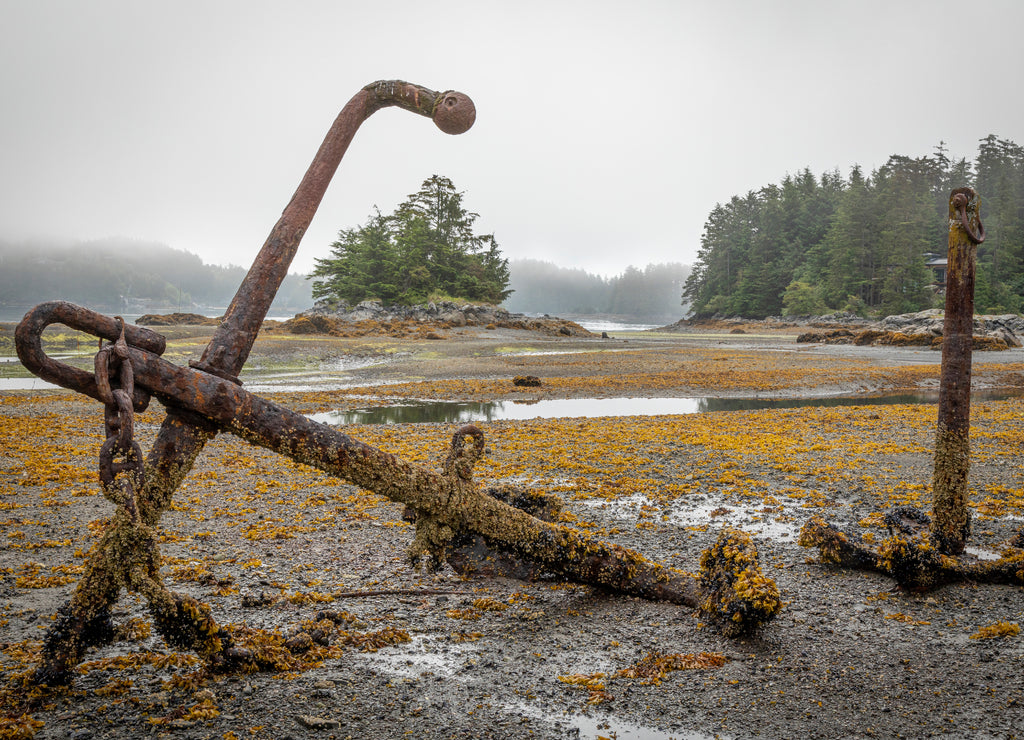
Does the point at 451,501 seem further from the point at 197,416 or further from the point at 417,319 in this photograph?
the point at 417,319

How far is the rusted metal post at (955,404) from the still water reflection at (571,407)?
30.5ft

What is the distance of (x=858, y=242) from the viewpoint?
73375 mm

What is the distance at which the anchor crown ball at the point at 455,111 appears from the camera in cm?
Answer: 301

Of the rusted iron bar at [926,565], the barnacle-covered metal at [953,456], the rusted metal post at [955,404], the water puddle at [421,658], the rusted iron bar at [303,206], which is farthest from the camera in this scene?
the rusted metal post at [955,404]

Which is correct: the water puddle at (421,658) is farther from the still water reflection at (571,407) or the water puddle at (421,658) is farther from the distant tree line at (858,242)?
the distant tree line at (858,242)

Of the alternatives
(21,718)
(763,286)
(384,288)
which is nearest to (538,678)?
(21,718)

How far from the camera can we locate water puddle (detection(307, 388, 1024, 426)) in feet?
48.0

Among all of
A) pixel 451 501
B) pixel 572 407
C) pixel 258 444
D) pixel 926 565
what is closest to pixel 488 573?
pixel 451 501

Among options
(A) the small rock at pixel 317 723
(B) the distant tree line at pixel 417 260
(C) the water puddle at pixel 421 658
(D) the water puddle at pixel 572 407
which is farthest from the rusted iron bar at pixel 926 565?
(B) the distant tree line at pixel 417 260

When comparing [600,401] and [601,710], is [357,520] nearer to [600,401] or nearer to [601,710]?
[601,710]

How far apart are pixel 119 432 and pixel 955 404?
5474 mm

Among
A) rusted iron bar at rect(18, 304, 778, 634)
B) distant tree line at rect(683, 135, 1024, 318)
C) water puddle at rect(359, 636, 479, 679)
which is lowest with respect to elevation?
water puddle at rect(359, 636, 479, 679)

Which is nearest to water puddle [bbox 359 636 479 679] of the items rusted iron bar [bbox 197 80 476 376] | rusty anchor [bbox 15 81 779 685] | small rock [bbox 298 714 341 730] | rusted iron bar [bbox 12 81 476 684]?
small rock [bbox 298 714 341 730]

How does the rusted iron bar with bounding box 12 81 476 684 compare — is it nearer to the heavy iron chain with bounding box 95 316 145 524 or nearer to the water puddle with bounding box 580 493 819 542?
the heavy iron chain with bounding box 95 316 145 524
